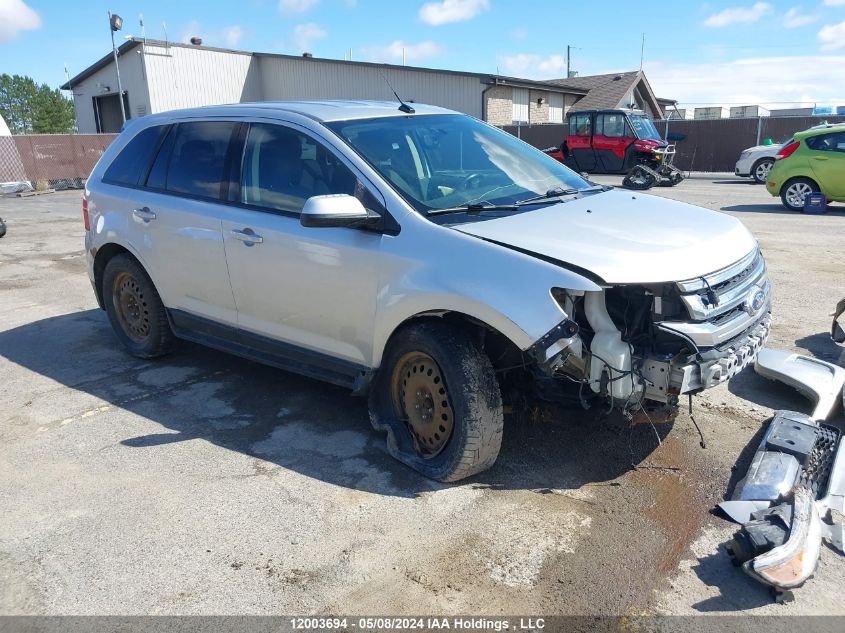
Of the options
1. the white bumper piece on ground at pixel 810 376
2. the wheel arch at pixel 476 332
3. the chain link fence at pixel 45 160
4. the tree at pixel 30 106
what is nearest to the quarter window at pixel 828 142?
the white bumper piece on ground at pixel 810 376

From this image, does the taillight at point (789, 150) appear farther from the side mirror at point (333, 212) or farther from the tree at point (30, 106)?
the tree at point (30, 106)

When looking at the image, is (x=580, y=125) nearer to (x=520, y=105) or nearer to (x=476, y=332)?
(x=520, y=105)

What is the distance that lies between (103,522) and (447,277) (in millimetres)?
2153

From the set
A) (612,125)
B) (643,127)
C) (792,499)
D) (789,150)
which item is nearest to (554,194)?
(792,499)

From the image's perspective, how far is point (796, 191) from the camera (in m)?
13.9

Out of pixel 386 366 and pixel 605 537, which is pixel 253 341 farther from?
pixel 605 537

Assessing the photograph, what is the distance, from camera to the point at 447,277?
3.48 m

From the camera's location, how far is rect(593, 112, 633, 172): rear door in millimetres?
21020

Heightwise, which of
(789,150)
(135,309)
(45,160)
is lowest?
(135,309)

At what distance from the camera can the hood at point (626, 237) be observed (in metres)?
3.23

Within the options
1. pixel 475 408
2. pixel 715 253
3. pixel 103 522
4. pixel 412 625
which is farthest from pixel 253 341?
pixel 715 253

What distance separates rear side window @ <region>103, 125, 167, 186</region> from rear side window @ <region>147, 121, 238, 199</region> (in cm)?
15

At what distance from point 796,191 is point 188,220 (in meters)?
13.0

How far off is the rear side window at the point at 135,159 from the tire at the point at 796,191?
12785mm
